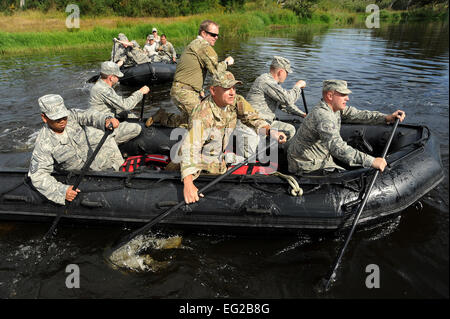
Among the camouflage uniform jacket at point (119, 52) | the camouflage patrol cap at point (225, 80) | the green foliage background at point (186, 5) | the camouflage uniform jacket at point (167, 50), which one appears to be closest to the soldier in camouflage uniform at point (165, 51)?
the camouflage uniform jacket at point (167, 50)

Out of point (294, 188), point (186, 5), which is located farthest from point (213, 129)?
point (186, 5)

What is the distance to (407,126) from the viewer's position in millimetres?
4809

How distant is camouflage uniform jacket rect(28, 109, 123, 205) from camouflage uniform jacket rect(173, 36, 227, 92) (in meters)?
1.67

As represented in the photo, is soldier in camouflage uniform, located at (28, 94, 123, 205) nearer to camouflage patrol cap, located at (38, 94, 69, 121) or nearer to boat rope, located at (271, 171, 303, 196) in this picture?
camouflage patrol cap, located at (38, 94, 69, 121)

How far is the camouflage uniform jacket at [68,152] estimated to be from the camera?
11.6 ft

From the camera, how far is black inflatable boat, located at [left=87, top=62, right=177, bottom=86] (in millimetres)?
11039

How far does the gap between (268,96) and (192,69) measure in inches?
54.5

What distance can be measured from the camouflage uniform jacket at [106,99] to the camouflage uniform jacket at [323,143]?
2.92 meters

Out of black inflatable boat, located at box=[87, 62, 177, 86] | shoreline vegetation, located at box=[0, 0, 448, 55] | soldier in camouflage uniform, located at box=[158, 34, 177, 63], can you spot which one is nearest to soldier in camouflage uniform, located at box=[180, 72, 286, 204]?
black inflatable boat, located at box=[87, 62, 177, 86]

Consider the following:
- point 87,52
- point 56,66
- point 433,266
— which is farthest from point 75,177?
point 87,52

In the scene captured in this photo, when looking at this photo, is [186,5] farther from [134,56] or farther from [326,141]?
[326,141]

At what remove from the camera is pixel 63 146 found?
3715mm

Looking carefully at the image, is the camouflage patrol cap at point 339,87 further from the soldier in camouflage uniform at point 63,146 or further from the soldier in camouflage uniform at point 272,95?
the soldier in camouflage uniform at point 63,146

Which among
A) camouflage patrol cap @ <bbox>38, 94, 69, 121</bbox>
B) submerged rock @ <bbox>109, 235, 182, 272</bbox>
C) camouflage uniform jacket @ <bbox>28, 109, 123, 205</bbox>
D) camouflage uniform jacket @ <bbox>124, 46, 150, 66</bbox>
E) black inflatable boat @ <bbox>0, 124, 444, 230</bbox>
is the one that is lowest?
submerged rock @ <bbox>109, 235, 182, 272</bbox>
